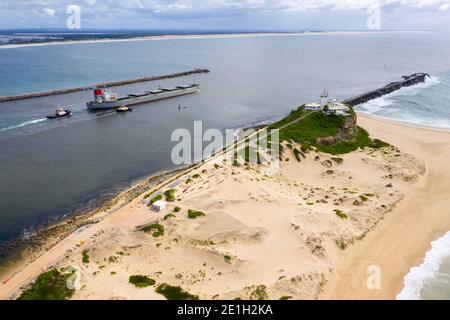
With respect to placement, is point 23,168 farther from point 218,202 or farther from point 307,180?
point 307,180

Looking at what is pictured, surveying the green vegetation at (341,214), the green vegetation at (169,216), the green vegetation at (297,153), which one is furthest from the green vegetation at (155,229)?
the green vegetation at (297,153)

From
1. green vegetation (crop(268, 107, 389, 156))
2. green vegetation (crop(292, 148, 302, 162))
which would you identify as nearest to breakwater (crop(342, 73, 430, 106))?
green vegetation (crop(268, 107, 389, 156))

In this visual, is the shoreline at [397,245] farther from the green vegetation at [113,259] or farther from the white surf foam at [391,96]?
the white surf foam at [391,96]

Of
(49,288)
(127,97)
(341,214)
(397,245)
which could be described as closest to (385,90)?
(127,97)

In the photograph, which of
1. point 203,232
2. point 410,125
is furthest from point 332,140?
point 203,232

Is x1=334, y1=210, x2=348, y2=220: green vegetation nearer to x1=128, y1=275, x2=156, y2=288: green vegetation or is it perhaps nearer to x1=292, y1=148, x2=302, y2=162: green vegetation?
x1=292, y1=148, x2=302, y2=162: green vegetation
